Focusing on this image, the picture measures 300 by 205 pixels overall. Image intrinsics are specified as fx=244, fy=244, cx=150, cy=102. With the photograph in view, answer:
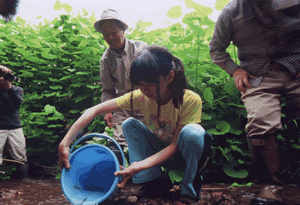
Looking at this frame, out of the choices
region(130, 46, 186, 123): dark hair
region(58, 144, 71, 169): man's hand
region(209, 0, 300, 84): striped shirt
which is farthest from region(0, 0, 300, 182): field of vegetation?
region(58, 144, 71, 169): man's hand

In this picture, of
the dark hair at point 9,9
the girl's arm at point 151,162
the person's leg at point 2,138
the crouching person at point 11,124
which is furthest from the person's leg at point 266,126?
the person's leg at point 2,138

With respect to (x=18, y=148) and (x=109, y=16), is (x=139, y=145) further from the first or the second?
(x=18, y=148)

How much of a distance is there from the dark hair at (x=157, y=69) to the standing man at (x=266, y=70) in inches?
17.6

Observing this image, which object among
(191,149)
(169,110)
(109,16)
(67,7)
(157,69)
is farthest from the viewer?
(67,7)

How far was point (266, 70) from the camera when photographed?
1.71 metres

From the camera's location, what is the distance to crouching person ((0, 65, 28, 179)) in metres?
2.98

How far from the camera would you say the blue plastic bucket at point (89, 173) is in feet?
5.77

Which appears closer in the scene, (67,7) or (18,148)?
(18,148)

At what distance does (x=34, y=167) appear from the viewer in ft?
11.5

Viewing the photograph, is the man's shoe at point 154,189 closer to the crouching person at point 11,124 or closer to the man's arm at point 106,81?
the man's arm at point 106,81

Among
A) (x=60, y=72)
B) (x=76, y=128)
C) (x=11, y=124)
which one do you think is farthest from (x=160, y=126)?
(x=60, y=72)

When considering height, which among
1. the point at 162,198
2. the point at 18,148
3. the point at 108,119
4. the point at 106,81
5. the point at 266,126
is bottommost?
the point at 162,198

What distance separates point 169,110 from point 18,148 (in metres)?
2.20

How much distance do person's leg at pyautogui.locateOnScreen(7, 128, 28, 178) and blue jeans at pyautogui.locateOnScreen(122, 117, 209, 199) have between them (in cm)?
177
